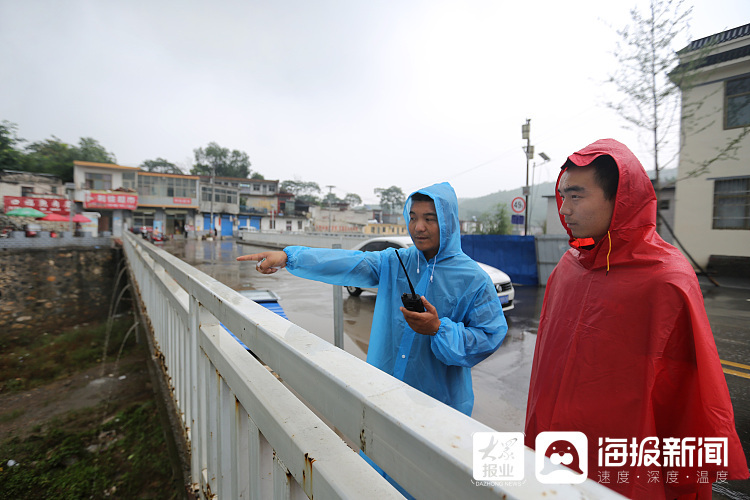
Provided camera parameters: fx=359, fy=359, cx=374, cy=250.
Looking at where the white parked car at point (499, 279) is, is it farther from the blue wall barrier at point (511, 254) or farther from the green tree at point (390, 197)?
the green tree at point (390, 197)

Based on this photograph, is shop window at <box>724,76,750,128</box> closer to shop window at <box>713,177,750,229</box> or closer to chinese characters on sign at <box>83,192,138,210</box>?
shop window at <box>713,177,750,229</box>

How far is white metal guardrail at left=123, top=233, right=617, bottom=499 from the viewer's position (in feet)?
1.61

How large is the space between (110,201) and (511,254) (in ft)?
114

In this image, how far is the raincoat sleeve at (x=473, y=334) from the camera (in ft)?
4.78

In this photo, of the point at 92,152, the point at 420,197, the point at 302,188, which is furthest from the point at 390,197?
the point at 420,197

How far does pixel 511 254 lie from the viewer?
11.1m

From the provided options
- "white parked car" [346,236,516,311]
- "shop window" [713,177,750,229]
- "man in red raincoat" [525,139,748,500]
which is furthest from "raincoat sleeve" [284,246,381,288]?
"shop window" [713,177,750,229]

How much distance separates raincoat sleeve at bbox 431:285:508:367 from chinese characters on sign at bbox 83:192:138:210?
38166 mm

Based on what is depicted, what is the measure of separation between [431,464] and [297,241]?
23.2 metres

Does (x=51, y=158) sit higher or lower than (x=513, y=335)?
higher

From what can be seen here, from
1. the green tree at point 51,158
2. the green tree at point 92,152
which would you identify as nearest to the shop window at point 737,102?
the green tree at point 51,158

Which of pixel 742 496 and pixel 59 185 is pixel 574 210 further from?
pixel 59 185

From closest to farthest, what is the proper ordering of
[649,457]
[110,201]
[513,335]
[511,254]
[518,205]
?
[649,457] < [513,335] < [511,254] < [518,205] < [110,201]

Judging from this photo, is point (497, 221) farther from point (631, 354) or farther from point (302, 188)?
point (302, 188)
